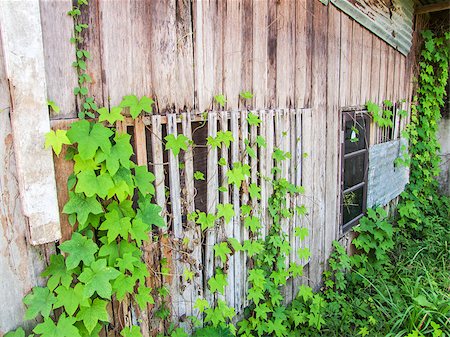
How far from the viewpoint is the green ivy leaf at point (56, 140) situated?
5.24ft

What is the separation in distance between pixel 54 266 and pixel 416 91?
6028 mm

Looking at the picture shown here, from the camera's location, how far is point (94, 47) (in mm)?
1817

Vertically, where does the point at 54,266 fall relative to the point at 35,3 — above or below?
below

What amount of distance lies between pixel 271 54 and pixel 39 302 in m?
2.40

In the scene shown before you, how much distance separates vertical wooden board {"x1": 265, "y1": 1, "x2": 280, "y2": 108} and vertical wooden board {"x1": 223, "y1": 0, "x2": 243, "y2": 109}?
1.27 ft

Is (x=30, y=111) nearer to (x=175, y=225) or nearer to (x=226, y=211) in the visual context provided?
(x=175, y=225)

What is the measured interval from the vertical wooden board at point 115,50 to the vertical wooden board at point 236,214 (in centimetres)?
90

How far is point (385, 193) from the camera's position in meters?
5.30

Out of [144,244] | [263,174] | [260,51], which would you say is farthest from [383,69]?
[144,244]

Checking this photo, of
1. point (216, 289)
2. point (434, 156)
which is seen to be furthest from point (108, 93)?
point (434, 156)

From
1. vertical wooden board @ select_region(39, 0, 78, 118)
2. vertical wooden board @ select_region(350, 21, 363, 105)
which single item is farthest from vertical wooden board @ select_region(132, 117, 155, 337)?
vertical wooden board @ select_region(350, 21, 363, 105)

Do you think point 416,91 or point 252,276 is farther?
point 416,91

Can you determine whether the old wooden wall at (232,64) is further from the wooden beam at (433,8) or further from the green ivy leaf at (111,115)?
the wooden beam at (433,8)

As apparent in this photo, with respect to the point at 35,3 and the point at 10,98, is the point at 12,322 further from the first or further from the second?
the point at 35,3
